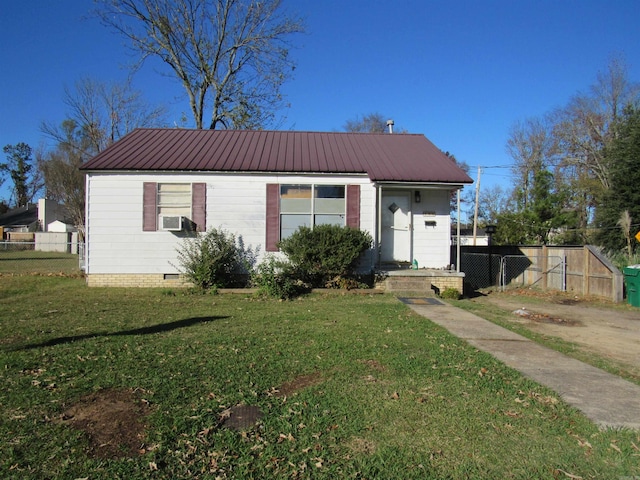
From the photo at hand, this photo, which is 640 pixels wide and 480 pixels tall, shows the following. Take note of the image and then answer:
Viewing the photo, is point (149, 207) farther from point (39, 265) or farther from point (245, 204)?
point (39, 265)

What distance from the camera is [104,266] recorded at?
1132 cm

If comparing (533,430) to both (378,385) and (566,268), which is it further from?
(566,268)

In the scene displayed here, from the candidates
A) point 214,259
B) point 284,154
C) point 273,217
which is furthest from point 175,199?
point 284,154

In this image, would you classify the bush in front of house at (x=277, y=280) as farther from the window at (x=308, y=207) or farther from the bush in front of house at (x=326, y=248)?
the window at (x=308, y=207)

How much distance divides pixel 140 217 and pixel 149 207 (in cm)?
35

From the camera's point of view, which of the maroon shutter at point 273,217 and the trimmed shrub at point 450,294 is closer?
the trimmed shrub at point 450,294

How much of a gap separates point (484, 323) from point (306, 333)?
3271 millimetres

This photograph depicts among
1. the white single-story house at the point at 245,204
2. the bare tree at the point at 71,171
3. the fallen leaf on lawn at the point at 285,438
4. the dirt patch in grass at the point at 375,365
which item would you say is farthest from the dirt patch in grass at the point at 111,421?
the bare tree at the point at 71,171

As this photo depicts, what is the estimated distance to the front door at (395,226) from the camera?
39.8 feet

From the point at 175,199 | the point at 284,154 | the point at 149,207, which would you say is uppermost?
the point at 284,154

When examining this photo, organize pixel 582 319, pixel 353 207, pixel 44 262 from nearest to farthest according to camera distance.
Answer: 1. pixel 582 319
2. pixel 353 207
3. pixel 44 262

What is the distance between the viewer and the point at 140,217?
37.4 feet

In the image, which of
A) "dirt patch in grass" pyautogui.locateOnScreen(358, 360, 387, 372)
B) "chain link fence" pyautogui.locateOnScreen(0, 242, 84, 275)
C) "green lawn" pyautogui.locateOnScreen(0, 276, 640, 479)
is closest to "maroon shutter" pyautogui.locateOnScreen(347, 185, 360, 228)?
"green lawn" pyautogui.locateOnScreen(0, 276, 640, 479)

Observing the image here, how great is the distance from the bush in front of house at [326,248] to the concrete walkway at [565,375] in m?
3.42
